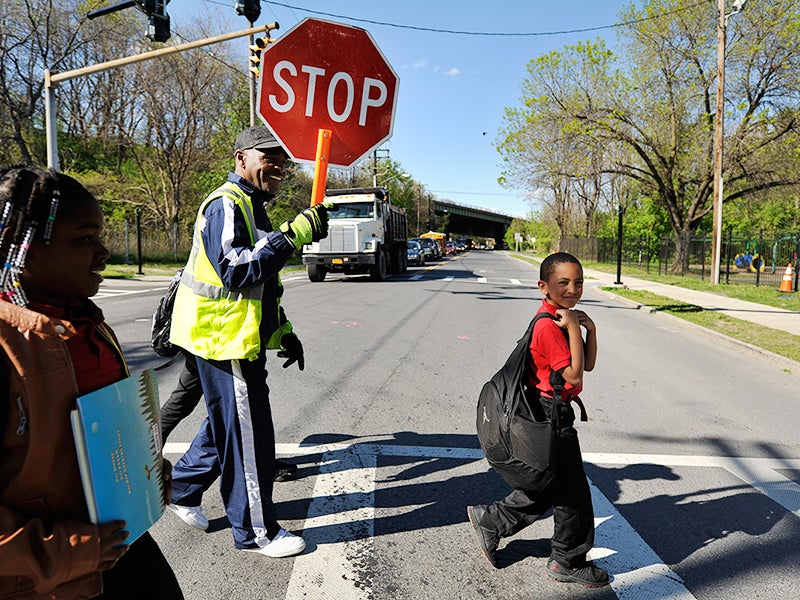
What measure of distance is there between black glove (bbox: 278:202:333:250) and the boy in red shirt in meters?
1.03

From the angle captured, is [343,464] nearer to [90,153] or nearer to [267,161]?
[267,161]

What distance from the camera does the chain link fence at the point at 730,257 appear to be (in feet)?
75.5

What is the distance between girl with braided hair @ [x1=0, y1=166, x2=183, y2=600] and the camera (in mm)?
1190

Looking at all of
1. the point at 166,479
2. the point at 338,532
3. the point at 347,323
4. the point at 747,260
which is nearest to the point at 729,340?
the point at 347,323

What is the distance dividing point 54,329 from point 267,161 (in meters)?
1.68

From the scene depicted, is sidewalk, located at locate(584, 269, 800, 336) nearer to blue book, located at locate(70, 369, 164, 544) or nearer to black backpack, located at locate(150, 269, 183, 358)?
black backpack, located at locate(150, 269, 183, 358)

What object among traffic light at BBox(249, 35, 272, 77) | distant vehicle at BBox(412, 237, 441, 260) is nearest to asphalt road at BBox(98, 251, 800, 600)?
traffic light at BBox(249, 35, 272, 77)

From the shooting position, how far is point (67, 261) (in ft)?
4.64

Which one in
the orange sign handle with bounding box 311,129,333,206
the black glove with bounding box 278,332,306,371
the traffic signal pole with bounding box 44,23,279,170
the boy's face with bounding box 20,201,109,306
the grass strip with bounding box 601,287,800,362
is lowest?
the grass strip with bounding box 601,287,800,362

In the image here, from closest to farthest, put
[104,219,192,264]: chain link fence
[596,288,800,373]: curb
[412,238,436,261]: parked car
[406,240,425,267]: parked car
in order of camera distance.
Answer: [596,288,800,373]: curb
[104,219,192,264]: chain link fence
[406,240,425,267]: parked car
[412,238,436,261]: parked car

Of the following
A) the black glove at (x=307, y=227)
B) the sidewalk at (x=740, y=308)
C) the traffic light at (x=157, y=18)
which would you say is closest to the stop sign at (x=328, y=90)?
the black glove at (x=307, y=227)

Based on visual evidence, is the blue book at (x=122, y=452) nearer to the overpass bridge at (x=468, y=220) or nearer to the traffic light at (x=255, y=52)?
the traffic light at (x=255, y=52)

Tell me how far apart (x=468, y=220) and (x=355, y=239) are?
4161 inches

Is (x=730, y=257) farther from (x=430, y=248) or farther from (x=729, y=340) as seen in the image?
(x=430, y=248)
